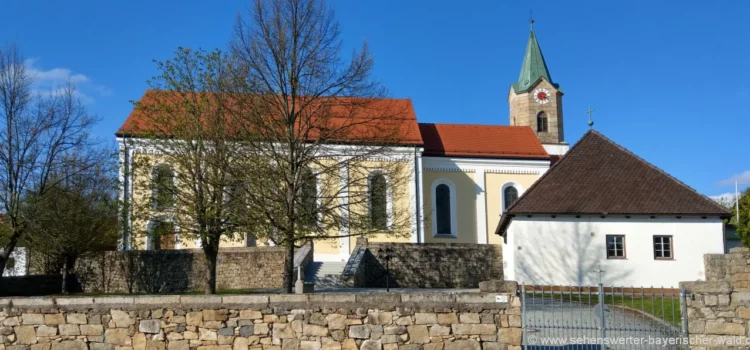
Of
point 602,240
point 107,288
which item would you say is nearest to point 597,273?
point 602,240

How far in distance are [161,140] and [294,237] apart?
7112 mm

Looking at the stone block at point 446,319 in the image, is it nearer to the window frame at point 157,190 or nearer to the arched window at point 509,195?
the window frame at point 157,190

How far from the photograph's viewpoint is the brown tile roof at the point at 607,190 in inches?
934

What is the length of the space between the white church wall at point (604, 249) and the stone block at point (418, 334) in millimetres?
15339

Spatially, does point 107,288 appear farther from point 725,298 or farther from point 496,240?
point 725,298

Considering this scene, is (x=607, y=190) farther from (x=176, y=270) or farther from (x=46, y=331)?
(x=46, y=331)

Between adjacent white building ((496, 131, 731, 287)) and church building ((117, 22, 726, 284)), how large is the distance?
50 millimetres

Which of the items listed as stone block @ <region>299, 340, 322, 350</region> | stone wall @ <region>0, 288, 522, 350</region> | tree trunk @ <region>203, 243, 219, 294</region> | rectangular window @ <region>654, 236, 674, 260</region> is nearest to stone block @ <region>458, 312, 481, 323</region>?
stone wall @ <region>0, 288, 522, 350</region>

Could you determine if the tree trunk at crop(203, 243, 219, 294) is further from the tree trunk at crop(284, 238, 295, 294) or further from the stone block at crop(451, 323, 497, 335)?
the stone block at crop(451, 323, 497, 335)

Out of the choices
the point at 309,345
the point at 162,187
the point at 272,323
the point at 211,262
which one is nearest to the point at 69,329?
the point at 272,323

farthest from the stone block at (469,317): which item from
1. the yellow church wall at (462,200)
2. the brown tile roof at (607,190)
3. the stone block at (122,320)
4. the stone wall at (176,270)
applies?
the yellow church wall at (462,200)

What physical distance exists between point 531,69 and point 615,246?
1046 inches

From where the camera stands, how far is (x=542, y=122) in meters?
46.8

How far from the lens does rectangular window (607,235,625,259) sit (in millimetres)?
23688
